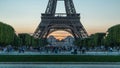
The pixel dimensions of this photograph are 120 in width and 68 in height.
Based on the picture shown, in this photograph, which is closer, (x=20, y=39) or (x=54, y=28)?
(x=20, y=39)

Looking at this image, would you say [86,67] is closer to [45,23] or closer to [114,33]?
[114,33]

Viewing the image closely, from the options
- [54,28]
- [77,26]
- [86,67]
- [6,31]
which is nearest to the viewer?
[86,67]

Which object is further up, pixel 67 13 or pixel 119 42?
pixel 67 13

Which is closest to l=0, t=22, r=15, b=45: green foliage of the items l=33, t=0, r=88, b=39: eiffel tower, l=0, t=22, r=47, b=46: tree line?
→ l=0, t=22, r=47, b=46: tree line

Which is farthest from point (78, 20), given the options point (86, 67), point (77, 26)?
point (86, 67)

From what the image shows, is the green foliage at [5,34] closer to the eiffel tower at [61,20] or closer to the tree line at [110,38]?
the eiffel tower at [61,20]

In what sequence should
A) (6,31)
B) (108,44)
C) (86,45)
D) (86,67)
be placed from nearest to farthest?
(86,67), (6,31), (108,44), (86,45)

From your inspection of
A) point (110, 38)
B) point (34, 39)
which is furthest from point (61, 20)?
point (110, 38)

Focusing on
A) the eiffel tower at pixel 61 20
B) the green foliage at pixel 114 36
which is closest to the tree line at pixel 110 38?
the green foliage at pixel 114 36
